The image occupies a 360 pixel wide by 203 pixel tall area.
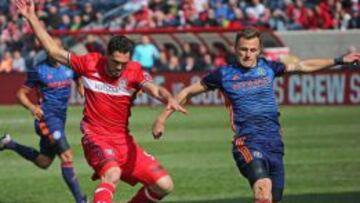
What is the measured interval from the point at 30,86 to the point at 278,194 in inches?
196

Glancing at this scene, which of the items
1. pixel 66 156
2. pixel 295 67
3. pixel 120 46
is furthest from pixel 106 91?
pixel 66 156

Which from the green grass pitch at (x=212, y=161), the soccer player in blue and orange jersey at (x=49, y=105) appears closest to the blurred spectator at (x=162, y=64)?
the green grass pitch at (x=212, y=161)

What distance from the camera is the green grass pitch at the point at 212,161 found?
13844 mm

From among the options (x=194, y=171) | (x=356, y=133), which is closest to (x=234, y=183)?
(x=194, y=171)

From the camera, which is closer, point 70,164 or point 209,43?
point 70,164

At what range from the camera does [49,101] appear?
1397 cm

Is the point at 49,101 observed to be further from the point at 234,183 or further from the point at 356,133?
the point at 356,133

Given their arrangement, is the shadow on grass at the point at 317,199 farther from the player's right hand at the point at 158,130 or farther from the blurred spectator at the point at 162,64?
the blurred spectator at the point at 162,64

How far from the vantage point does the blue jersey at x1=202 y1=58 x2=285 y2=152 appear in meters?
10.3

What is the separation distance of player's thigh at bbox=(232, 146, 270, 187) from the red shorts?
103cm

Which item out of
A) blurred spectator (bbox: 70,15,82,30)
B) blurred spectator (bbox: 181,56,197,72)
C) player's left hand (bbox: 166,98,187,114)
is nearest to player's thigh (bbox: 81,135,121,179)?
player's left hand (bbox: 166,98,187,114)

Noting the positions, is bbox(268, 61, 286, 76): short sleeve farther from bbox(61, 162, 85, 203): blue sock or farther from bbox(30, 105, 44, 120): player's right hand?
bbox(30, 105, 44, 120): player's right hand

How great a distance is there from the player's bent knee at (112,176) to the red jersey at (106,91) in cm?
52

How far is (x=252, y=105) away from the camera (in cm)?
1033
